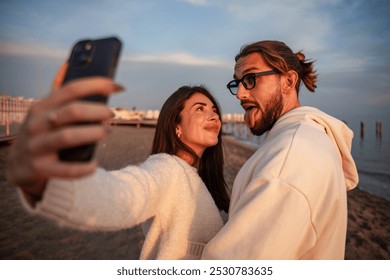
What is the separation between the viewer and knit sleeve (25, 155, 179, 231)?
3.03 feet

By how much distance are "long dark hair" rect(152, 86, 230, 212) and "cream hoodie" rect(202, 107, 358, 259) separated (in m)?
0.88

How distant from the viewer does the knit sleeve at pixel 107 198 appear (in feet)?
3.03

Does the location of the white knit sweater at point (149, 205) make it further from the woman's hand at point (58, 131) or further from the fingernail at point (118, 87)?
the fingernail at point (118, 87)

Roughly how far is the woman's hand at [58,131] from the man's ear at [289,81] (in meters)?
1.78

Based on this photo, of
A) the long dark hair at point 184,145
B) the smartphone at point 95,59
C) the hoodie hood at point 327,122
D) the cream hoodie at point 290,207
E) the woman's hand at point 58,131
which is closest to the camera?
the woman's hand at point 58,131

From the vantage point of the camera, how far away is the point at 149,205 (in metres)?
1.42

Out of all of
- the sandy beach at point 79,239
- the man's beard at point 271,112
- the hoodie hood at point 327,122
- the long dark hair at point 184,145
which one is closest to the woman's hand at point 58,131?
the hoodie hood at point 327,122

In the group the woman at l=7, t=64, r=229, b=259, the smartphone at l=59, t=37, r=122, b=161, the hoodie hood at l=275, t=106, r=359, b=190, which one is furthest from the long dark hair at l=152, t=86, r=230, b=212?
the smartphone at l=59, t=37, r=122, b=161

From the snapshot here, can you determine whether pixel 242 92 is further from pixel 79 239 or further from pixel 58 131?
pixel 79 239

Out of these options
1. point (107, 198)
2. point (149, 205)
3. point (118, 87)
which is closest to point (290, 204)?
point (149, 205)

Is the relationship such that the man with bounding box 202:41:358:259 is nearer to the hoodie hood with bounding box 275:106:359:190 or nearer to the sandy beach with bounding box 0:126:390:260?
the hoodie hood with bounding box 275:106:359:190

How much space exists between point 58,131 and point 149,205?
82cm
